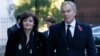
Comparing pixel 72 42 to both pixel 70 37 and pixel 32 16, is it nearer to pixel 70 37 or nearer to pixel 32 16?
pixel 70 37

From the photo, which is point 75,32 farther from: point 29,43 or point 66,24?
point 29,43

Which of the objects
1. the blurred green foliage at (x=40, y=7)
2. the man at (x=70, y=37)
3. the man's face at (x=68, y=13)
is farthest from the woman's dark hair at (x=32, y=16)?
the blurred green foliage at (x=40, y=7)

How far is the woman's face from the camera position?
6.19 metres

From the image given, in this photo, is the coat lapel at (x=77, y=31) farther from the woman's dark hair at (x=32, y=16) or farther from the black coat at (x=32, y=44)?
the woman's dark hair at (x=32, y=16)

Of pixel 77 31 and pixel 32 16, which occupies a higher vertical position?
pixel 32 16

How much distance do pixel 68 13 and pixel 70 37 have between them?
1.13 feet

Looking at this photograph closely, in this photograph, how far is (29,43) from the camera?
6250 mm

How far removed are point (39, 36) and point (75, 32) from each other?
2.13 feet

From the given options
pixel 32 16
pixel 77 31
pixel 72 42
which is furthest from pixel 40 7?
pixel 72 42

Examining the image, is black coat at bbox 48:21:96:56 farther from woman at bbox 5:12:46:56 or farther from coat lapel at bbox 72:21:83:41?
woman at bbox 5:12:46:56

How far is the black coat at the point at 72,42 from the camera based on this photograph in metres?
5.84

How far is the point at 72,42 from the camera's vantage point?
230 inches

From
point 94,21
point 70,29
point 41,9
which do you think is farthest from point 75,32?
point 94,21

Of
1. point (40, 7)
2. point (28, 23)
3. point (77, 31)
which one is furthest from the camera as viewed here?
point (40, 7)
